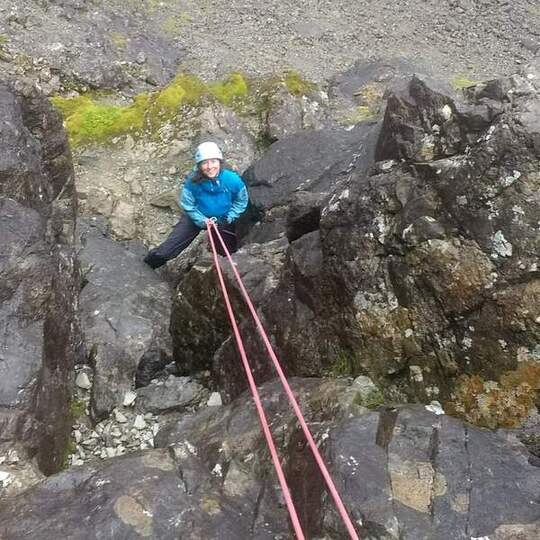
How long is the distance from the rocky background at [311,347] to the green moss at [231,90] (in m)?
6.49

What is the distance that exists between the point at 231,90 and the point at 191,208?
8.93 m

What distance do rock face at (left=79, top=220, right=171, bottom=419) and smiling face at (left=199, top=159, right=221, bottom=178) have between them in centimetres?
245

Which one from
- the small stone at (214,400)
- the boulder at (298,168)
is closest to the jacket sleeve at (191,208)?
the boulder at (298,168)

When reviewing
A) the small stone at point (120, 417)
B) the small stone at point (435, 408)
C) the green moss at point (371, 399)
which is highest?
the small stone at point (435, 408)

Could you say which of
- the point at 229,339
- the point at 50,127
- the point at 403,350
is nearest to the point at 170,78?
the point at 50,127

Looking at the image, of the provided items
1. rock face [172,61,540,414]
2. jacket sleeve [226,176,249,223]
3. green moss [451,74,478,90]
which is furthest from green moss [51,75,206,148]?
rock face [172,61,540,414]

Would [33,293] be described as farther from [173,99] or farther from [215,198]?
[173,99]

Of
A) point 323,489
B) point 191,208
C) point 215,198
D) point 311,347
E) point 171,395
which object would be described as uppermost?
point 323,489

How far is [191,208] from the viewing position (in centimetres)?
1163

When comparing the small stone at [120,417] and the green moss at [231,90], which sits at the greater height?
the green moss at [231,90]

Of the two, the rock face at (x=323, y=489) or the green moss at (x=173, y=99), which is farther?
the green moss at (x=173, y=99)

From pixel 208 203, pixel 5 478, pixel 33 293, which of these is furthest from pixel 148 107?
pixel 5 478

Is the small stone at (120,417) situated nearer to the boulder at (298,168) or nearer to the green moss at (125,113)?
the boulder at (298,168)

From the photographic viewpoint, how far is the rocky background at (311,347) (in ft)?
16.4
